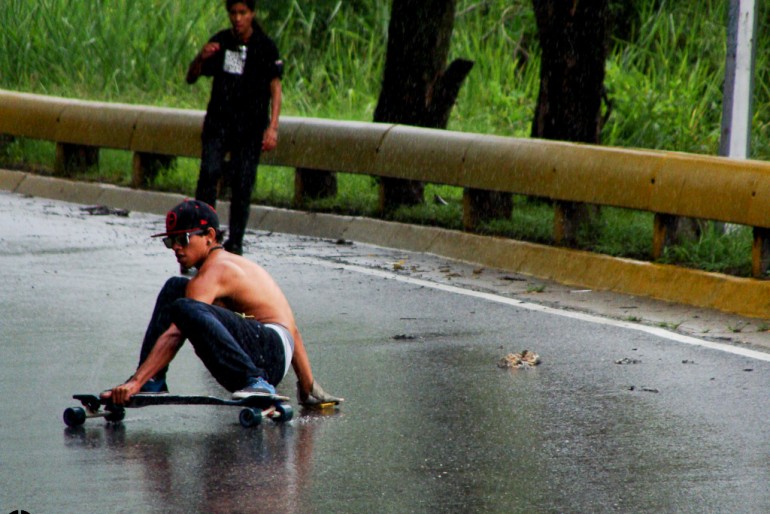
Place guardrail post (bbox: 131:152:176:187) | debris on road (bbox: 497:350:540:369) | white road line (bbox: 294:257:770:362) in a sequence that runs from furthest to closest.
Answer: guardrail post (bbox: 131:152:176:187) → white road line (bbox: 294:257:770:362) → debris on road (bbox: 497:350:540:369)

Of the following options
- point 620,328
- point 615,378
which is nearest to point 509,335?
point 620,328

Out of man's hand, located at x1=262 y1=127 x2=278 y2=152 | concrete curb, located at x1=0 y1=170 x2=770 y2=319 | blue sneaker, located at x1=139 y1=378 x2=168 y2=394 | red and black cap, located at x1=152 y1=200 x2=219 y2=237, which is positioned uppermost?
man's hand, located at x1=262 y1=127 x2=278 y2=152

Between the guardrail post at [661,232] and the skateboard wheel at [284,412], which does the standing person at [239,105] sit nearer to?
the guardrail post at [661,232]

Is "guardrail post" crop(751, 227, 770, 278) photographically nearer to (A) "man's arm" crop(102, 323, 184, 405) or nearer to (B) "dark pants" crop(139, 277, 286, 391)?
→ (B) "dark pants" crop(139, 277, 286, 391)

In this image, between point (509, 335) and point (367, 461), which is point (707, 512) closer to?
point (367, 461)

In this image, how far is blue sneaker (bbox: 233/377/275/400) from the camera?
278 inches

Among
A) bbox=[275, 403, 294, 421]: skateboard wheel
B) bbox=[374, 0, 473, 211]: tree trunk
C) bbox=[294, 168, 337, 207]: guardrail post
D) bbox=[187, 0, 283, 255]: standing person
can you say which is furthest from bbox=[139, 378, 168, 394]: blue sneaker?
bbox=[374, 0, 473, 211]: tree trunk

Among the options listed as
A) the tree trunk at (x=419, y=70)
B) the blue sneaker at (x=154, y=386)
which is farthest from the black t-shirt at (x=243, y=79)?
the blue sneaker at (x=154, y=386)

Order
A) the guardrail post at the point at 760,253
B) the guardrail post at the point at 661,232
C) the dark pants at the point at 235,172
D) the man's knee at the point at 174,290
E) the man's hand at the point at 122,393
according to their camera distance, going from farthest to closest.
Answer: the dark pants at the point at 235,172, the guardrail post at the point at 661,232, the guardrail post at the point at 760,253, the man's knee at the point at 174,290, the man's hand at the point at 122,393

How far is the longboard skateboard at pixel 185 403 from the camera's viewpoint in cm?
700

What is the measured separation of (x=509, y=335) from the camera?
9391mm

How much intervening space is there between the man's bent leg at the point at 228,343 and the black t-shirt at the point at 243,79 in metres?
5.26

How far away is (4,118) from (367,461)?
1268 centimetres

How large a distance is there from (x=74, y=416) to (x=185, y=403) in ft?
1.58
